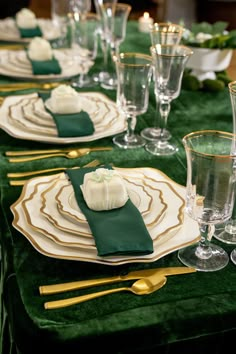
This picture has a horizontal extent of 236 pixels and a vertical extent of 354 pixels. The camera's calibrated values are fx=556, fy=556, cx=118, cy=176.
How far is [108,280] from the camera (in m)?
0.74

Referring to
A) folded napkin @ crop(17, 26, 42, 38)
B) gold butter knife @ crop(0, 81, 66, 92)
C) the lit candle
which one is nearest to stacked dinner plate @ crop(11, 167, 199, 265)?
gold butter knife @ crop(0, 81, 66, 92)

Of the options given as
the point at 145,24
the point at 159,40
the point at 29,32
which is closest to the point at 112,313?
the point at 159,40

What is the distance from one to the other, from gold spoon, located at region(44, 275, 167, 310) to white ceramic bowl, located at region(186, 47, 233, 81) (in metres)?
0.91

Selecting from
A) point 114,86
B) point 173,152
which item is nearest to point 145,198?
point 173,152

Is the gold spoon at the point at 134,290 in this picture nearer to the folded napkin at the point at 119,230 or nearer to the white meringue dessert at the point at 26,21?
the folded napkin at the point at 119,230

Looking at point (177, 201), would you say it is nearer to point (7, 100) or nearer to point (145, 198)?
point (145, 198)

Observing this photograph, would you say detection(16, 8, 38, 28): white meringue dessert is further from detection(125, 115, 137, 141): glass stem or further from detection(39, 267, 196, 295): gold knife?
detection(39, 267, 196, 295): gold knife

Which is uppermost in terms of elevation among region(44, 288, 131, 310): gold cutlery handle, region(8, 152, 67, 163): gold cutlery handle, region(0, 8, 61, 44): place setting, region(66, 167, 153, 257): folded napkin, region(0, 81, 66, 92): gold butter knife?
region(0, 8, 61, 44): place setting

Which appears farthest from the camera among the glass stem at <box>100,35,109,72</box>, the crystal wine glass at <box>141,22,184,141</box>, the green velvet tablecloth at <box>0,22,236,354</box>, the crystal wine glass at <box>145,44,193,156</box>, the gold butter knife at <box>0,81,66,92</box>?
the glass stem at <box>100,35,109,72</box>

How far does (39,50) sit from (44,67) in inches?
2.5

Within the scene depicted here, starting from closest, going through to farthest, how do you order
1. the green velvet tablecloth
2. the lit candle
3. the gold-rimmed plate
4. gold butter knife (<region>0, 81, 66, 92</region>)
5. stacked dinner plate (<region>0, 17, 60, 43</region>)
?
the green velvet tablecloth → the gold-rimmed plate → gold butter knife (<region>0, 81, 66, 92</region>) → stacked dinner plate (<region>0, 17, 60, 43</region>) → the lit candle

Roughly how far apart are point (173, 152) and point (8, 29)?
1022mm

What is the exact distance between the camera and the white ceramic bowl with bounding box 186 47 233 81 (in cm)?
152

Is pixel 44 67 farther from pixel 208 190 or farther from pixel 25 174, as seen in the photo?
pixel 208 190
